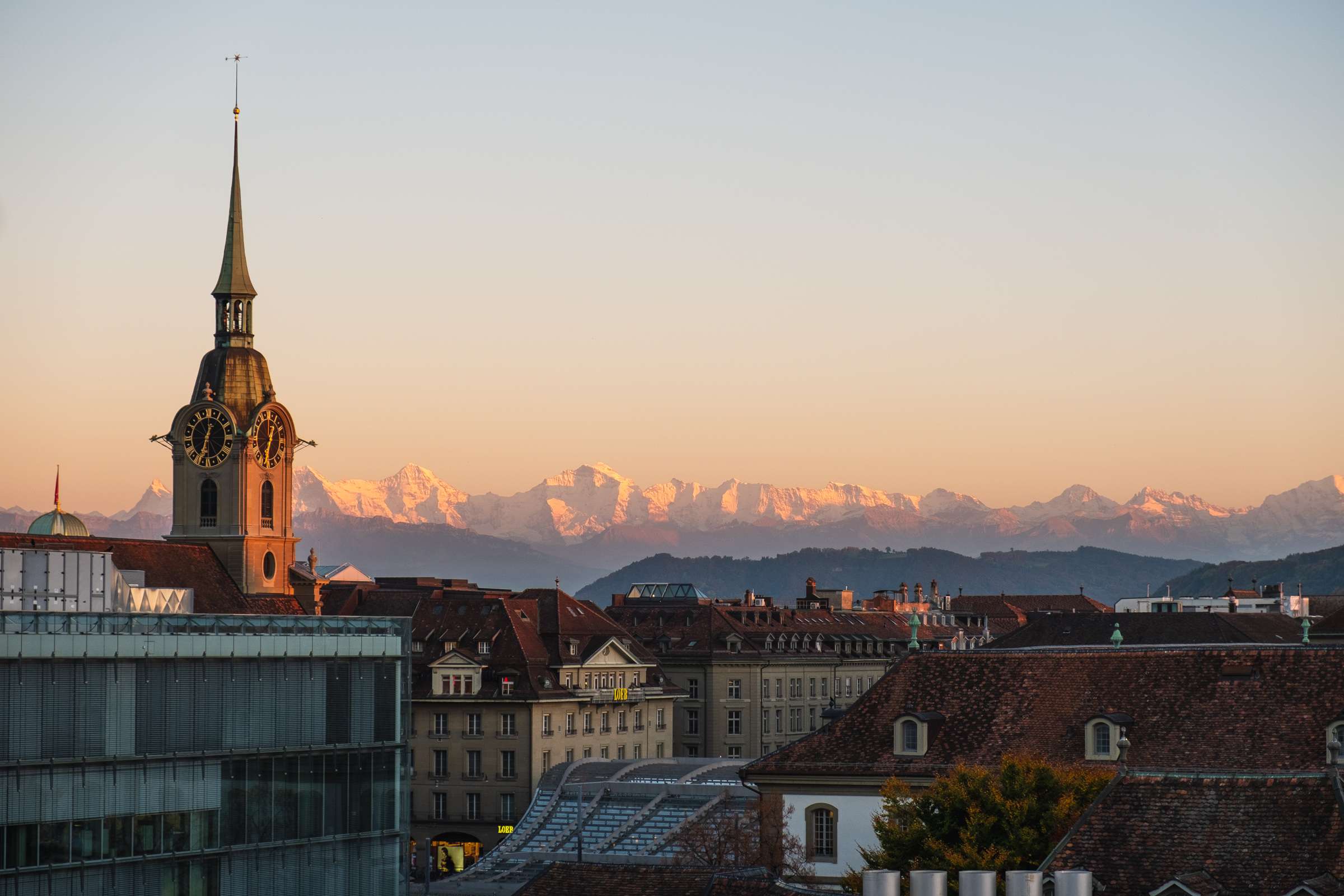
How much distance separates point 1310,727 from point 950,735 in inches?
510

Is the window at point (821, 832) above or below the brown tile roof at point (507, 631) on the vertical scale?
below

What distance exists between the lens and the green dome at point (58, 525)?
152 m

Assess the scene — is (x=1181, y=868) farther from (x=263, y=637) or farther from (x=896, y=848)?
(x=263, y=637)

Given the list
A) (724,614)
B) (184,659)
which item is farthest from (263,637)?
(724,614)

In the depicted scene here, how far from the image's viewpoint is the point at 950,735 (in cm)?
8344

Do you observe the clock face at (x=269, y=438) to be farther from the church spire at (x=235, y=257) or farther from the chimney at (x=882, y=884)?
the chimney at (x=882, y=884)

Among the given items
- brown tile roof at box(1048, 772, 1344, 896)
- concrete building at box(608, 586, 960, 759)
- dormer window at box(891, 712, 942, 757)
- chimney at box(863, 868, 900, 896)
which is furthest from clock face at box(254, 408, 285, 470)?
chimney at box(863, 868, 900, 896)

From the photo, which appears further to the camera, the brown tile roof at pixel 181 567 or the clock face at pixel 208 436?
the clock face at pixel 208 436

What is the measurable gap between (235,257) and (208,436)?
48.2 feet

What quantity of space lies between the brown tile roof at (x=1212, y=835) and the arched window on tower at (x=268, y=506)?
97.0 m

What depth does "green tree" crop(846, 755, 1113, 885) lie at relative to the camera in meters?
66.6

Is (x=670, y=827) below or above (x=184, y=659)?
below

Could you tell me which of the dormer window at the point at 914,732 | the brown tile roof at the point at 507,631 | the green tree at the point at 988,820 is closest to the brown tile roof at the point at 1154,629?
the brown tile roof at the point at 507,631

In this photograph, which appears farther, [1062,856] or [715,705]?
[715,705]
